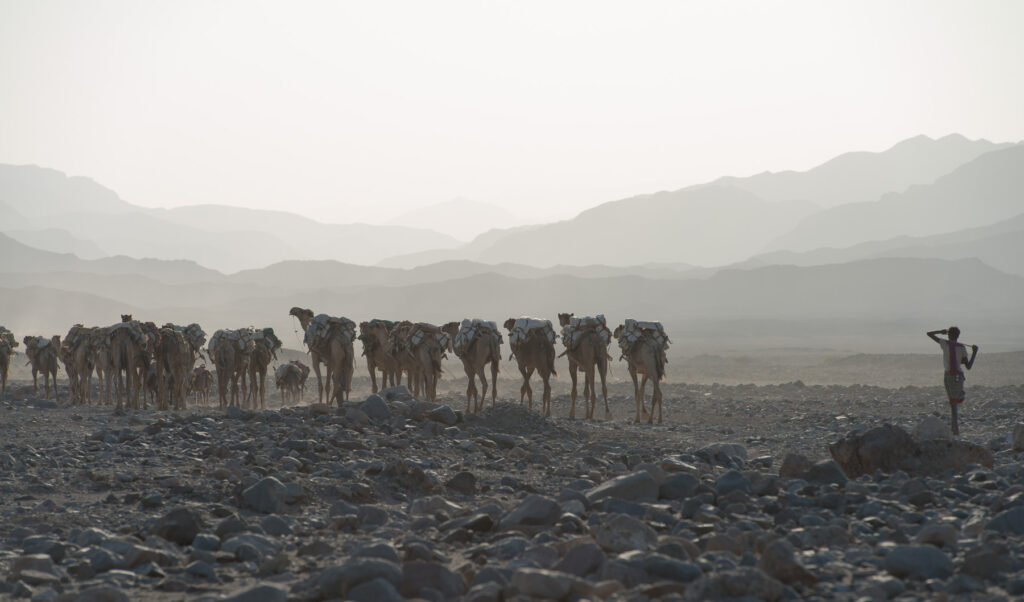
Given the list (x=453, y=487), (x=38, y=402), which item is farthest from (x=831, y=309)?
(x=453, y=487)

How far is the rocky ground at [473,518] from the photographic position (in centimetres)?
656

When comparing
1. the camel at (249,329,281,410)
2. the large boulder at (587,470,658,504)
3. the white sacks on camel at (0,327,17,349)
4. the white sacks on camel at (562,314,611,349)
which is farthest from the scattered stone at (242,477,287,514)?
the white sacks on camel at (0,327,17,349)

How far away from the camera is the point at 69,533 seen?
9.16m

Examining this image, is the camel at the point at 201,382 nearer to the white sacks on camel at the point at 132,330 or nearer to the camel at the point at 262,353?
the camel at the point at 262,353

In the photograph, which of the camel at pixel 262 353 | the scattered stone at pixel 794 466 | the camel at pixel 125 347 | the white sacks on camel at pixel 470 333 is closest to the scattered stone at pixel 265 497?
the scattered stone at pixel 794 466

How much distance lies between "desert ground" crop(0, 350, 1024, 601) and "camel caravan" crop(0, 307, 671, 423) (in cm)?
560

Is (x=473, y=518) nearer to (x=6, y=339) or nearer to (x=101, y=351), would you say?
(x=101, y=351)

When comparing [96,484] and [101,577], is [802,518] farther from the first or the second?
[96,484]

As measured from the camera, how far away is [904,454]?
39.0ft

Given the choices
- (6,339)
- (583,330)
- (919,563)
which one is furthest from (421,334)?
(919,563)

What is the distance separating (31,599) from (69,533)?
2.25 meters

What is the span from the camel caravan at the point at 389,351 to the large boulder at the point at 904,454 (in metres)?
9.48

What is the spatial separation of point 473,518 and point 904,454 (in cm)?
636

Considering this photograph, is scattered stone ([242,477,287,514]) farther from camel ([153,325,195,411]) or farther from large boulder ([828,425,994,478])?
camel ([153,325,195,411])
